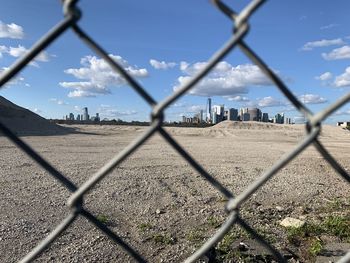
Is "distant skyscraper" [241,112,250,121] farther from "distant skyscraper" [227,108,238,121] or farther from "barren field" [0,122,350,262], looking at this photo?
"barren field" [0,122,350,262]

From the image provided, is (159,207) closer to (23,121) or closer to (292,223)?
(292,223)

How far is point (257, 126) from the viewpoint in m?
43.3

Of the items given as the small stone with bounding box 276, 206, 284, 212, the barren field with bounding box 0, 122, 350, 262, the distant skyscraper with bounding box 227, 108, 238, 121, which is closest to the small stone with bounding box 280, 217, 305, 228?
the barren field with bounding box 0, 122, 350, 262

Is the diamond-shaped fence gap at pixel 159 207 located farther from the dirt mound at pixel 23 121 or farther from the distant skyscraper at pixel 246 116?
the distant skyscraper at pixel 246 116

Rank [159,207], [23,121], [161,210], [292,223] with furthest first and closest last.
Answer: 1. [23,121]
2. [159,207]
3. [161,210]
4. [292,223]

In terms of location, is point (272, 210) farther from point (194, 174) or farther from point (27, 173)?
point (27, 173)

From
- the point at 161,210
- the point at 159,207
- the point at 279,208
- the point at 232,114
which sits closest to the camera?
the point at 161,210

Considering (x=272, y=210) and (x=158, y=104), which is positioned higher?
(x=158, y=104)

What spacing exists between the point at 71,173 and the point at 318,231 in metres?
5.33

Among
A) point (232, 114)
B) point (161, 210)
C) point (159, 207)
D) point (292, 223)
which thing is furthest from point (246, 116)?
point (292, 223)

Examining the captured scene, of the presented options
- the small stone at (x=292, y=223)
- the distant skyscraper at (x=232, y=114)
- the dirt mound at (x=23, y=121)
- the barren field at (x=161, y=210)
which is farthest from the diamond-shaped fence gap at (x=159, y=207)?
the distant skyscraper at (x=232, y=114)

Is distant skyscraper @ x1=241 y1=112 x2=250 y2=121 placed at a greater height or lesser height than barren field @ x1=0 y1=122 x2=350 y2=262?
lesser

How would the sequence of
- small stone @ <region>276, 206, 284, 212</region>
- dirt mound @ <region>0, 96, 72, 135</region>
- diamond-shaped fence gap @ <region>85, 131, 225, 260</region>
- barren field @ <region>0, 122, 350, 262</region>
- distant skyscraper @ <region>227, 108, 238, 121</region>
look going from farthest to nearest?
1. distant skyscraper @ <region>227, 108, 238, 121</region>
2. dirt mound @ <region>0, 96, 72, 135</region>
3. small stone @ <region>276, 206, 284, 212</region>
4. diamond-shaped fence gap @ <region>85, 131, 225, 260</region>
5. barren field @ <region>0, 122, 350, 262</region>

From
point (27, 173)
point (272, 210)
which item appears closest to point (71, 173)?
point (27, 173)
